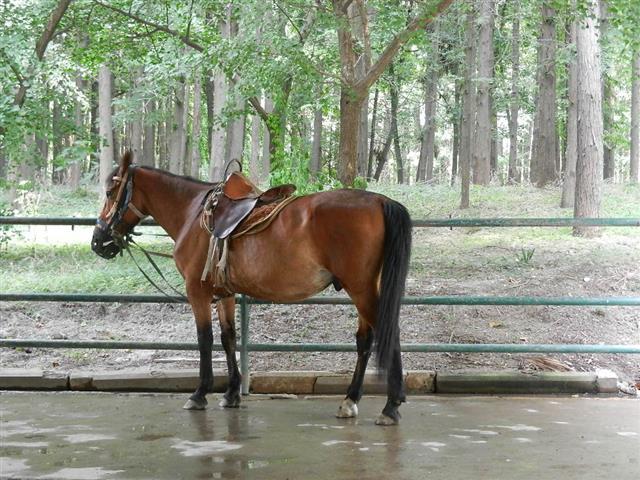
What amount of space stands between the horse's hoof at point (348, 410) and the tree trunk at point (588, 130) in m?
8.78

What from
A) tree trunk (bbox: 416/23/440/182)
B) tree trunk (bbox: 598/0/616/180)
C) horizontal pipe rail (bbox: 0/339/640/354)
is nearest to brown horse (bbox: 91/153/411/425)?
horizontal pipe rail (bbox: 0/339/640/354)

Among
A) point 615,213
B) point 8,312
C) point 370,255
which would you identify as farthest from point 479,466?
point 615,213

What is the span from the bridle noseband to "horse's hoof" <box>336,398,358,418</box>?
2267mm

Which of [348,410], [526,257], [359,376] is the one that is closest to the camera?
[348,410]

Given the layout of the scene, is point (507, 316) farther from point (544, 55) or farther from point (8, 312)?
point (544, 55)

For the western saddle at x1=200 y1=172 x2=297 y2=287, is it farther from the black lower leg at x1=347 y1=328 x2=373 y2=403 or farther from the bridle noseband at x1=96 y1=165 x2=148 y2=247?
the black lower leg at x1=347 y1=328 x2=373 y2=403

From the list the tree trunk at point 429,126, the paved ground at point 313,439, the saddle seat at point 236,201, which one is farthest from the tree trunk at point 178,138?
the paved ground at point 313,439

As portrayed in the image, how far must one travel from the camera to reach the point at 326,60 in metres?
13.2

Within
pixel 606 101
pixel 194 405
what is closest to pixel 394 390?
pixel 194 405

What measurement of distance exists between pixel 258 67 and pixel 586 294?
5.25 meters

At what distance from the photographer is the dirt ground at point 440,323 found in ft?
25.7

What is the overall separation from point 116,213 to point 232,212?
1.05 metres

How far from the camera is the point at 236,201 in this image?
6.24 metres

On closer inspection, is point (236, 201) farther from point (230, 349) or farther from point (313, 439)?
point (313, 439)
